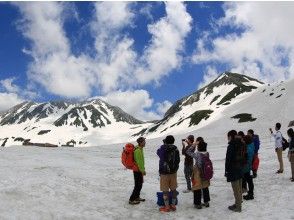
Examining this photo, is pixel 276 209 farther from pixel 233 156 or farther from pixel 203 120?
pixel 203 120

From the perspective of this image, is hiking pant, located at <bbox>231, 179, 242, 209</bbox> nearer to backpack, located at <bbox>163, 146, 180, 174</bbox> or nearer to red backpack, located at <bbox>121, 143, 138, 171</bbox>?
backpack, located at <bbox>163, 146, 180, 174</bbox>

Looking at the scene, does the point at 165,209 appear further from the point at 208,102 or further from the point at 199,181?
the point at 208,102

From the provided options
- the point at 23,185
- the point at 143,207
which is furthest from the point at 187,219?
the point at 23,185

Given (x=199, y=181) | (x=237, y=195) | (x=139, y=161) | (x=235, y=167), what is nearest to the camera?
(x=237, y=195)

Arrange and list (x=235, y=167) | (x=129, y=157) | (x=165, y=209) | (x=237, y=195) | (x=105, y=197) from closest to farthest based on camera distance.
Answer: (x=237, y=195), (x=235, y=167), (x=165, y=209), (x=129, y=157), (x=105, y=197)

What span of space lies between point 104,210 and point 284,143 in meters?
10.9

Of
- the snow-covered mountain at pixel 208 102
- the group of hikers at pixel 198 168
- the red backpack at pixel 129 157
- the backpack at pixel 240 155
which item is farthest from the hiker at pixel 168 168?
the snow-covered mountain at pixel 208 102

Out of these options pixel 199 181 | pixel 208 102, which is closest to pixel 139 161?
pixel 199 181

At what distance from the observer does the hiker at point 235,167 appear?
15.4m

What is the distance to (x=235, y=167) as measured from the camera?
15.5m

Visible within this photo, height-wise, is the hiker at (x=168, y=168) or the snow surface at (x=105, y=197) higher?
the hiker at (x=168, y=168)

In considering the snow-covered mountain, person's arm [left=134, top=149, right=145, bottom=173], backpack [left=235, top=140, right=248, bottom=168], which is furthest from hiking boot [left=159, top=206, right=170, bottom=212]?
the snow-covered mountain

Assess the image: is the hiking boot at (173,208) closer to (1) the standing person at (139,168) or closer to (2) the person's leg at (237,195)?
(1) the standing person at (139,168)

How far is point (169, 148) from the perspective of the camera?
16.4 metres
